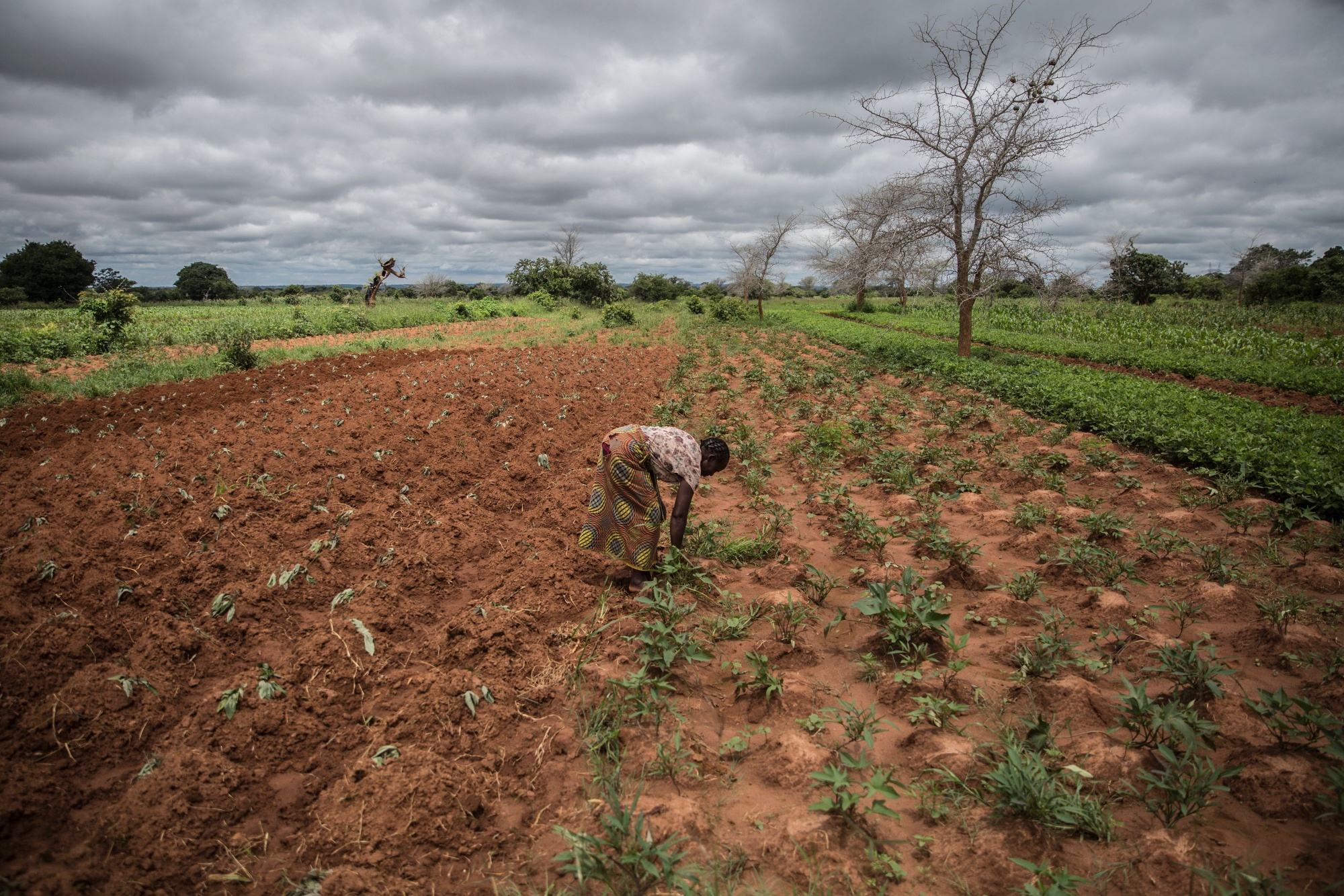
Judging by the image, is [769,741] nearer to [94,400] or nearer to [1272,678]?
[1272,678]

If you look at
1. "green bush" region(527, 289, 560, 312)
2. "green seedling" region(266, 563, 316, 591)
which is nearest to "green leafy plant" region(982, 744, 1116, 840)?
"green seedling" region(266, 563, 316, 591)

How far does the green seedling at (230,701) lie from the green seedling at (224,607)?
791 millimetres

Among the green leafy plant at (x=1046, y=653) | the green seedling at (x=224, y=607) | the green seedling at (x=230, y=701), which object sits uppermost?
the green seedling at (x=224, y=607)

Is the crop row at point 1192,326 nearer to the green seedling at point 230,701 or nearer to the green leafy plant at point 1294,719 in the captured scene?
the green leafy plant at point 1294,719

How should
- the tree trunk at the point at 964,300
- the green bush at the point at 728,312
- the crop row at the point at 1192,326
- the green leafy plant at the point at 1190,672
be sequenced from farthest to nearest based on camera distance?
1. the green bush at the point at 728,312
2. the crop row at the point at 1192,326
3. the tree trunk at the point at 964,300
4. the green leafy plant at the point at 1190,672

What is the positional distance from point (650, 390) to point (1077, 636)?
866 cm

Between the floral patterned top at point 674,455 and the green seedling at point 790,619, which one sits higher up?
the floral patterned top at point 674,455

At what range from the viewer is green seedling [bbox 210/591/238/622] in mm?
3621

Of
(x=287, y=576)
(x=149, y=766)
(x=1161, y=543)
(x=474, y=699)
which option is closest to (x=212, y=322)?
(x=287, y=576)

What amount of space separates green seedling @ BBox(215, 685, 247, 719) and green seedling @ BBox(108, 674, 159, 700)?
0.37 m

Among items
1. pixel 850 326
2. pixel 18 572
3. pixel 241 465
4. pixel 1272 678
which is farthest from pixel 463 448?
pixel 850 326

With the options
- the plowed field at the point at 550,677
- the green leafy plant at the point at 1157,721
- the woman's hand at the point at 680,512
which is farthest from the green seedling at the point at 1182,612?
the woman's hand at the point at 680,512

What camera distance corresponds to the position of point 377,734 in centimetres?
288

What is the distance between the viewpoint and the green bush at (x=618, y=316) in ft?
86.2
